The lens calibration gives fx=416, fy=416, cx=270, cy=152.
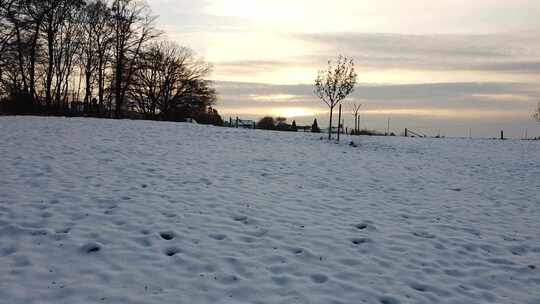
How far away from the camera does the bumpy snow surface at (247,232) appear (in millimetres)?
5102

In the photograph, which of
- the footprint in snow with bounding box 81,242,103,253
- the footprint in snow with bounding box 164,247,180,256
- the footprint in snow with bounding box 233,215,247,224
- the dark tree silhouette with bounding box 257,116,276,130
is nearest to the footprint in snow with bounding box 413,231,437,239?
the footprint in snow with bounding box 233,215,247,224

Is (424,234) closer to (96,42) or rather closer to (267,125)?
(96,42)

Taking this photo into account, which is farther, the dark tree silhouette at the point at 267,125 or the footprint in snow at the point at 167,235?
the dark tree silhouette at the point at 267,125

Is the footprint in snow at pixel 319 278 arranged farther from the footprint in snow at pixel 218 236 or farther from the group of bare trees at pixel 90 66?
the group of bare trees at pixel 90 66

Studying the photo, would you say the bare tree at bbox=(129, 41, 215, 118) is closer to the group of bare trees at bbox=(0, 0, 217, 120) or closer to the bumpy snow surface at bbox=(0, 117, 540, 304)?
the group of bare trees at bbox=(0, 0, 217, 120)

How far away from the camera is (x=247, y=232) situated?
703 cm

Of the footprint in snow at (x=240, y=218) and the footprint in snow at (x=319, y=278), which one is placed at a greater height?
the footprint in snow at (x=240, y=218)

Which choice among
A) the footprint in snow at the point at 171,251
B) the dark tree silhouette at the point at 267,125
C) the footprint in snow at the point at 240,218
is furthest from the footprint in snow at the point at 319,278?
the dark tree silhouette at the point at 267,125

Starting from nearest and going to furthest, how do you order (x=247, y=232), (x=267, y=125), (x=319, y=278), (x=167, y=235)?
(x=319, y=278) → (x=167, y=235) → (x=247, y=232) → (x=267, y=125)

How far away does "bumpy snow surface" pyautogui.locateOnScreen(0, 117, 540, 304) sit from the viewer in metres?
5.10

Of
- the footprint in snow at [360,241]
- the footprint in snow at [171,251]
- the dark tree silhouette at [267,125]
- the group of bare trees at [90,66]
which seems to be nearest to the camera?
the footprint in snow at [171,251]

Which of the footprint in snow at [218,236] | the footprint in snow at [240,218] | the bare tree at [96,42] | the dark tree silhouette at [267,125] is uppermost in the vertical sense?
the bare tree at [96,42]

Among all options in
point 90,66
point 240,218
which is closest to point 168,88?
point 90,66

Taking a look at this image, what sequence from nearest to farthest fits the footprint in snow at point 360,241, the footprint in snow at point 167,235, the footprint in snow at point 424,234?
the footprint in snow at point 167,235
the footprint in snow at point 360,241
the footprint in snow at point 424,234
